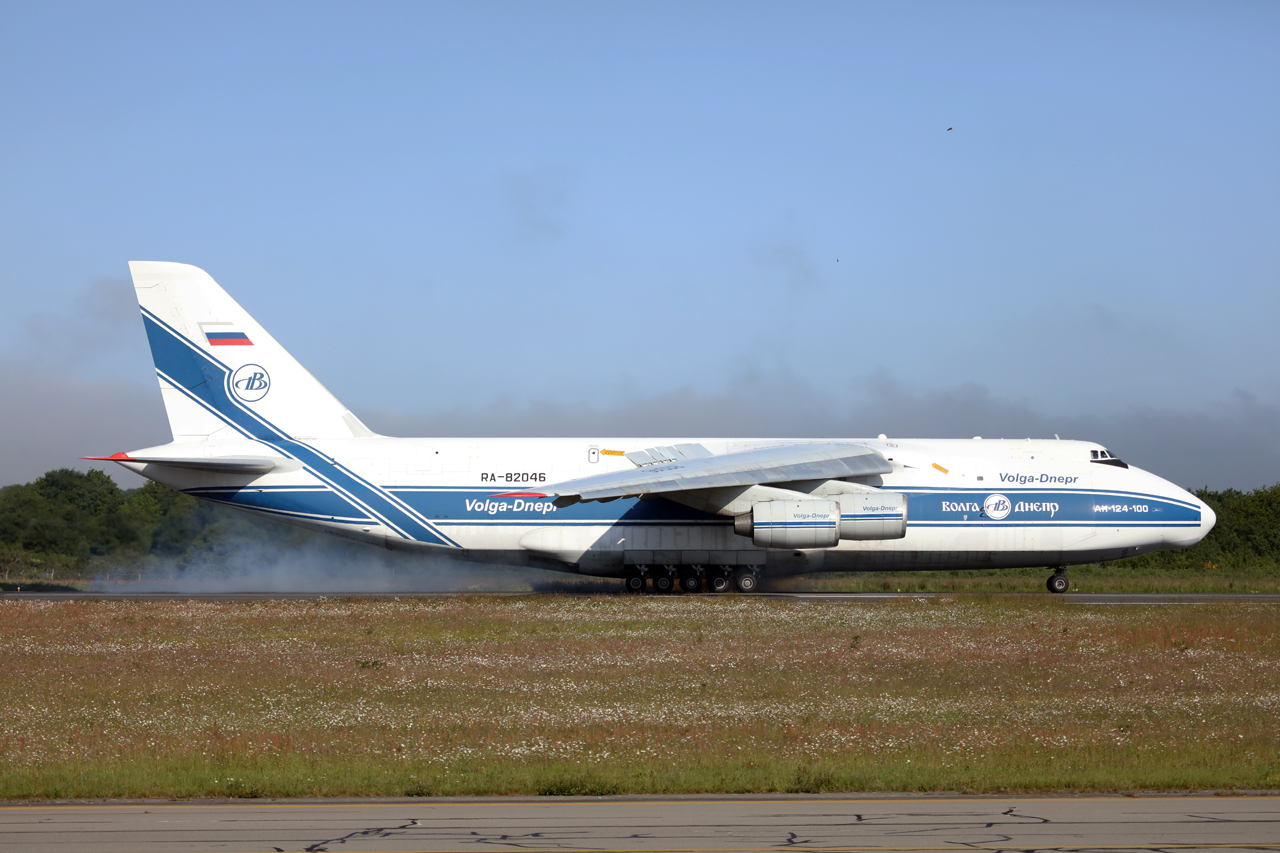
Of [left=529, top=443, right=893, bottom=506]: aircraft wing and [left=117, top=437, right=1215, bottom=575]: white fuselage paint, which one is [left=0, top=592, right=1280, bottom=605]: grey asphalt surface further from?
[left=529, top=443, right=893, bottom=506]: aircraft wing

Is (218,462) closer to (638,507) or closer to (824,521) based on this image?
(638,507)

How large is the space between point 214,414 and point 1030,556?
21862 mm

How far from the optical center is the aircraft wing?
2417 cm

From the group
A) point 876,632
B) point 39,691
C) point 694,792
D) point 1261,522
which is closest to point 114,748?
point 39,691

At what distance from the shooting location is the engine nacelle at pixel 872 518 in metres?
26.6

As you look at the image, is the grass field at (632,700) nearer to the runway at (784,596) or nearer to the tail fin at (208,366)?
the runway at (784,596)

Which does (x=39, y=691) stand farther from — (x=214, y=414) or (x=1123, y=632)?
(x=1123, y=632)

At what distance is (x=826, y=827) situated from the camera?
7539 mm

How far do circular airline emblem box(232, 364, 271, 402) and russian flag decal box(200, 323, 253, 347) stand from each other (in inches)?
26.1

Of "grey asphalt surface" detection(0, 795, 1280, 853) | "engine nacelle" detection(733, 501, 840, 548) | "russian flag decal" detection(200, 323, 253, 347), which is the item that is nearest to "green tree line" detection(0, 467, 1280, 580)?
"russian flag decal" detection(200, 323, 253, 347)

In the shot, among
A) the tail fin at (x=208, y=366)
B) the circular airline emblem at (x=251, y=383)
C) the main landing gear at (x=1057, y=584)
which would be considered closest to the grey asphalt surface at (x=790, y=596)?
the main landing gear at (x=1057, y=584)

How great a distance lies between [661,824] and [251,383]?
926 inches

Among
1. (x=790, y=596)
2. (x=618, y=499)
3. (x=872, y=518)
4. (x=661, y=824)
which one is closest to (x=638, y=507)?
(x=618, y=499)

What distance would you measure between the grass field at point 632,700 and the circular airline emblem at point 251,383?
692cm
